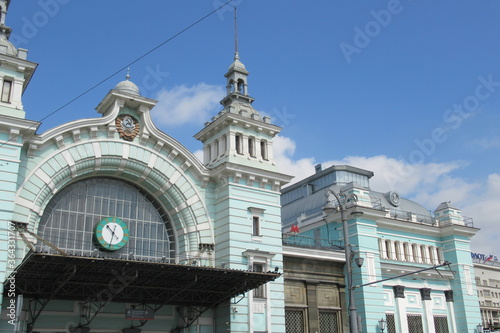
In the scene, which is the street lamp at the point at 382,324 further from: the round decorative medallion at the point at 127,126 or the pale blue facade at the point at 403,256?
the round decorative medallion at the point at 127,126

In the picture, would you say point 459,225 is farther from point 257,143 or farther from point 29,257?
point 29,257

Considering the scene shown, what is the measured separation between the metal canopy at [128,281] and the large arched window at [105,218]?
2.15m

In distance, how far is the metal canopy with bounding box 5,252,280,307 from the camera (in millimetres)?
23469

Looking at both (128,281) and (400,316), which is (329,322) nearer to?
(400,316)

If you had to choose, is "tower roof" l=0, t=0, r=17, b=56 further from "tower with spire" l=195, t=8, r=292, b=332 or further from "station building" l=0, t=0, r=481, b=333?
"tower with spire" l=195, t=8, r=292, b=332

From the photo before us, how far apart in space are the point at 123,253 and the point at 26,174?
6.41 metres

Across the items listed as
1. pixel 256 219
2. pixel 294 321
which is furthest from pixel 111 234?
pixel 294 321

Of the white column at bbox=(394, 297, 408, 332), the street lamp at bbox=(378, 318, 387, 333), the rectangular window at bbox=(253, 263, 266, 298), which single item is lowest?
the street lamp at bbox=(378, 318, 387, 333)

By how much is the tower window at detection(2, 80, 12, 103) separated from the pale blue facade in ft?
61.8

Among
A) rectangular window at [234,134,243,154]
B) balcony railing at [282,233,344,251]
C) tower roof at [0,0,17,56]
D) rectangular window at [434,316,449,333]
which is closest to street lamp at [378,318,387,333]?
balcony railing at [282,233,344,251]

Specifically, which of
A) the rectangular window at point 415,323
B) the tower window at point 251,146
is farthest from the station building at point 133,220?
the rectangular window at point 415,323

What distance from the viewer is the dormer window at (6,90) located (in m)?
27.3

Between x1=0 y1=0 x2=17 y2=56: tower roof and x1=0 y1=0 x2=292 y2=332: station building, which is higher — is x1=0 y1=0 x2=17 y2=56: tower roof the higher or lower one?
the higher one

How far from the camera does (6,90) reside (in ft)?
90.2
